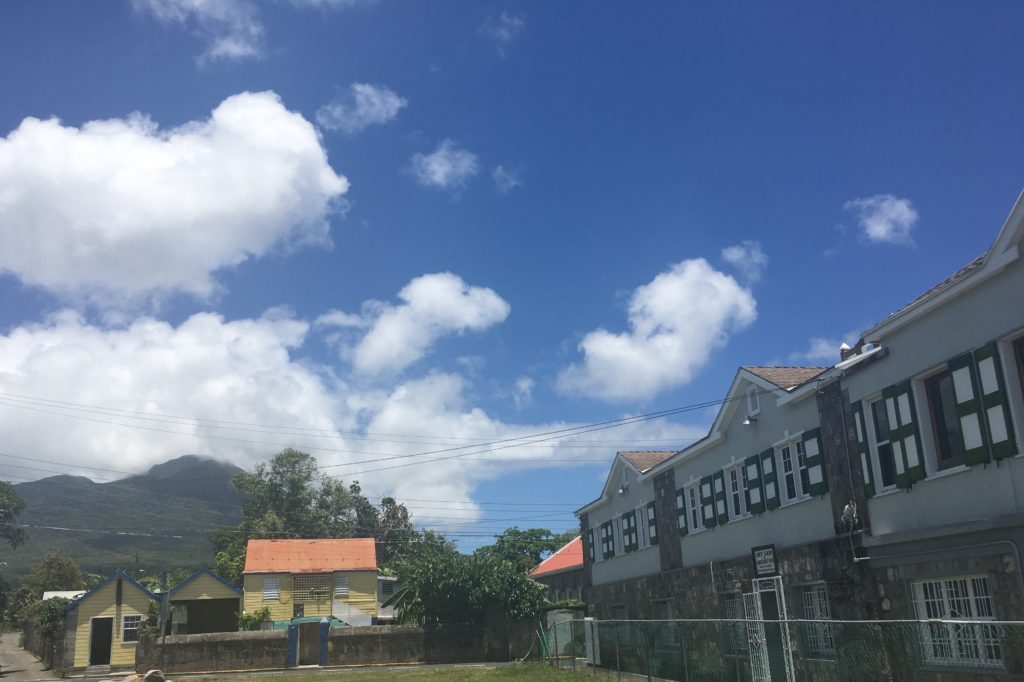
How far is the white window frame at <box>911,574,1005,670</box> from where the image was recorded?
1315 centimetres

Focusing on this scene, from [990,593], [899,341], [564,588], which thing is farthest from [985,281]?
[564,588]

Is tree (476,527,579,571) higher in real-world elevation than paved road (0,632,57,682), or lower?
higher

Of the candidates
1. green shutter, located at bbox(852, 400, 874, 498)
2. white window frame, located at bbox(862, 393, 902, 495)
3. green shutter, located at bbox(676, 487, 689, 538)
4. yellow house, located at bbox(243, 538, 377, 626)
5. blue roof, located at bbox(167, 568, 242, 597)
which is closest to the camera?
white window frame, located at bbox(862, 393, 902, 495)

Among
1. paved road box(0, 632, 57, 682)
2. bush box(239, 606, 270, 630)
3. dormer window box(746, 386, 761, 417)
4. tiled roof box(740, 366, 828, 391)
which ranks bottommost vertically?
paved road box(0, 632, 57, 682)

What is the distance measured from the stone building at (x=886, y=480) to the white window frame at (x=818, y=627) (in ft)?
0.16

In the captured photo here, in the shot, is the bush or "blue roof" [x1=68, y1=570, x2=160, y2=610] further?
the bush

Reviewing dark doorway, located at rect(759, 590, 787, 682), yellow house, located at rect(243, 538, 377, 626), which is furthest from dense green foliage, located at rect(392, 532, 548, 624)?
dark doorway, located at rect(759, 590, 787, 682)

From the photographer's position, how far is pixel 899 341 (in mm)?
16344

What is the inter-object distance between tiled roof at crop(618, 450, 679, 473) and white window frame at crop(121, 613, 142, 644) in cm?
2321

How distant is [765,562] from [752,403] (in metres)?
4.18

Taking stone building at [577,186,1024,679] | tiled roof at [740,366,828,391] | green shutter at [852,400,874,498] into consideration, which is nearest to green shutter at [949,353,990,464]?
stone building at [577,186,1024,679]

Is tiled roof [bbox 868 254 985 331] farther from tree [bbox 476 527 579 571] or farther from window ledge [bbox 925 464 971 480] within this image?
tree [bbox 476 527 579 571]

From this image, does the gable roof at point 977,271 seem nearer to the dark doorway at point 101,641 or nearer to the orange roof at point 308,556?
the dark doorway at point 101,641

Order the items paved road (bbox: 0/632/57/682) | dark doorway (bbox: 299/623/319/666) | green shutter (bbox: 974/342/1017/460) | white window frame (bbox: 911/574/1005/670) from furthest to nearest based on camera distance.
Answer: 1. dark doorway (bbox: 299/623/319/666)
2. paved road (bbox: 0/632/57/682)
3. green shutter (bbox: 974/342/1017/460)
4. white window frame (bbox: 911/574/1005/670)
